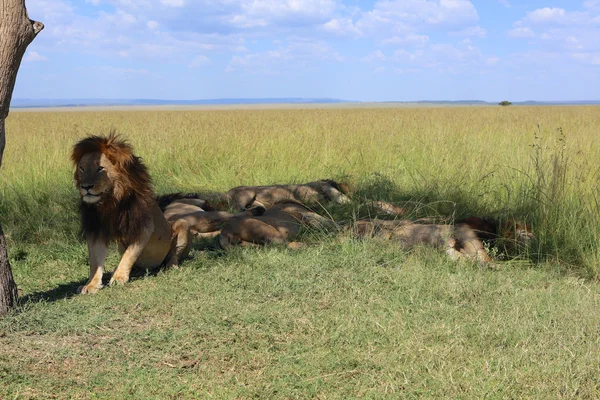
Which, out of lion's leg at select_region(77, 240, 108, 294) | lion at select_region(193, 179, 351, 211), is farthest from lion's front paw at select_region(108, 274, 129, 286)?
lion at select_region(193, 179, 351, 211)

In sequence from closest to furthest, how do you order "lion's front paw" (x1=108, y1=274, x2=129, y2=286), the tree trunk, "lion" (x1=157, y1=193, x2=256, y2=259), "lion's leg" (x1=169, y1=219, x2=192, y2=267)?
the tree trunk
"lion's front paw" (x1=108, y1=274, x2=129, y2=286)
"lion's leg" (x1=169, y1=219, x2=192, y2=267)
"lion" (x1=157, y1=193, x2=256, y2=259)

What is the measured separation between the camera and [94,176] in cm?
529

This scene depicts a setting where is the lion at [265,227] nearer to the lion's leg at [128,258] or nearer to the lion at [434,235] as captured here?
the lion at [434,235]

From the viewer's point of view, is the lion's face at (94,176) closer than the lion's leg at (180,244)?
Yes

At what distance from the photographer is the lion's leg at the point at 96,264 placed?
5.49 metres

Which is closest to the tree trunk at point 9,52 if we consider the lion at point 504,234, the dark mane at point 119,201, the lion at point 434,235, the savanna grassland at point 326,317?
the savanna grassland at point 326,317

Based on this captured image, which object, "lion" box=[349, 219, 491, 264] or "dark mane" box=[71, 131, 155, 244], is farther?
"lion" box=[349, 219, 491, 264]

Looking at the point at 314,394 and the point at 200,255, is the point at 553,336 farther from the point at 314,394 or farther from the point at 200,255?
the point at 200,255

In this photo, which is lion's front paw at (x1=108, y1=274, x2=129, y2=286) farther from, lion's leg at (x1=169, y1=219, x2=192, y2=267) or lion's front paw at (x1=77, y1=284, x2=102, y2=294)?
lion's leg at (x1=169, y1=219, x2=192, y2=267)

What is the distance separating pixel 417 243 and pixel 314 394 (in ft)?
10.5

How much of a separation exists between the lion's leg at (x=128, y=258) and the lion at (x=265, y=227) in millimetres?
1303

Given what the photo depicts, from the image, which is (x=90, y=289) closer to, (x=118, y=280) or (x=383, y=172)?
(x=118, y=280)

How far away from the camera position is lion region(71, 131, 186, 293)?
5.32m

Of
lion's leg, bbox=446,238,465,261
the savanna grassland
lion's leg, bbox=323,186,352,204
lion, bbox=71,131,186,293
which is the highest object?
lion, bbox=71,131,186,293
